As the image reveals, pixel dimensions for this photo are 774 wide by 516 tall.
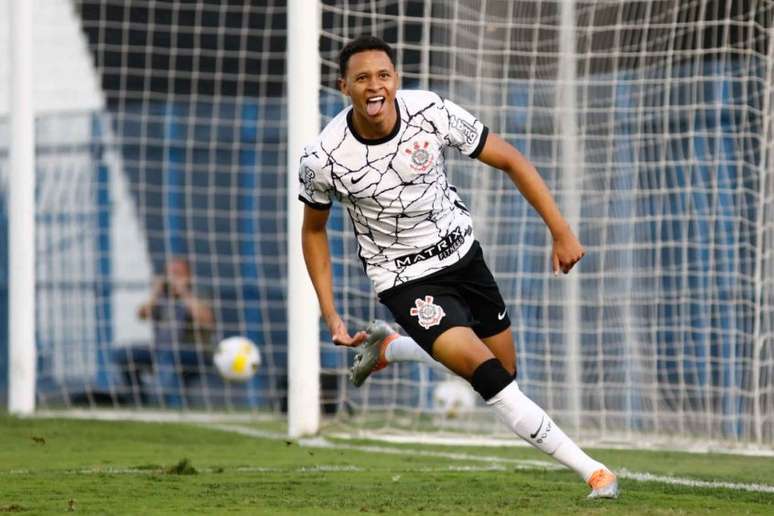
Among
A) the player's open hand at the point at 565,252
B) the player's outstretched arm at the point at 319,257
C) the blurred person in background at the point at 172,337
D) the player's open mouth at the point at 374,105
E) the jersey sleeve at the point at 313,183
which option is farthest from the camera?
the blurred person in background at the point at 172,337

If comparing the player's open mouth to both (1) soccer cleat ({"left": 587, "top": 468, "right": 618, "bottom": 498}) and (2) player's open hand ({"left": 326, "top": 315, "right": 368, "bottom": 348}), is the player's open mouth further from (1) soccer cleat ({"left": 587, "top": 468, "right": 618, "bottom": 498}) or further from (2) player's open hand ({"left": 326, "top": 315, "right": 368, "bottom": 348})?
(1) soccer cleat ({"left": 587, "top": 468, "right": 618, "bottom": 498})

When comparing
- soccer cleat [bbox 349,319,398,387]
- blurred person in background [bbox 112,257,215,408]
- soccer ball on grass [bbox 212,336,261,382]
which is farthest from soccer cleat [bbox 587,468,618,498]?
blurred person in background [bbox 112,257,215,408]

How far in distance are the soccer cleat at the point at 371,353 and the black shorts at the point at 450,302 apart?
22.3 inches

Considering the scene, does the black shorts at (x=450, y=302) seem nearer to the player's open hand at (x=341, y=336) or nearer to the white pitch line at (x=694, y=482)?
the player's open hand at (x=341, y=336)

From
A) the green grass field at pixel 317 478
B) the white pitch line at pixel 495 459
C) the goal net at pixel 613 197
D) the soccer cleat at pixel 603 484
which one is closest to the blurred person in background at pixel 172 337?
the white pitch line at pixel 495 459

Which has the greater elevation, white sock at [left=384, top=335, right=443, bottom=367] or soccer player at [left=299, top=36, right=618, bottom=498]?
soccer player at [left=299, top=36, right=618, bottom=498]

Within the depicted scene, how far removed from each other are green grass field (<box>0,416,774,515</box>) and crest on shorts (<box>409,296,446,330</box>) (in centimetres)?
65

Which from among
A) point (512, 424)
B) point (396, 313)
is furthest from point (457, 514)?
point (396, 313)

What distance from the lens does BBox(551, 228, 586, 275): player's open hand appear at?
5176mm

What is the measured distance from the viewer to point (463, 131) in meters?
5.62

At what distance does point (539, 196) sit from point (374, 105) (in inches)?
27.3

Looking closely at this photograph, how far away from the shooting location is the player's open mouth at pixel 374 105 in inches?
215

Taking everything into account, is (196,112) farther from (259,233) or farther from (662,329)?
(662,329)

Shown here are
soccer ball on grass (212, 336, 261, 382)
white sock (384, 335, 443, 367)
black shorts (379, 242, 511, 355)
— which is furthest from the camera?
soccer ball on grass (212, 336, 261, 382)
